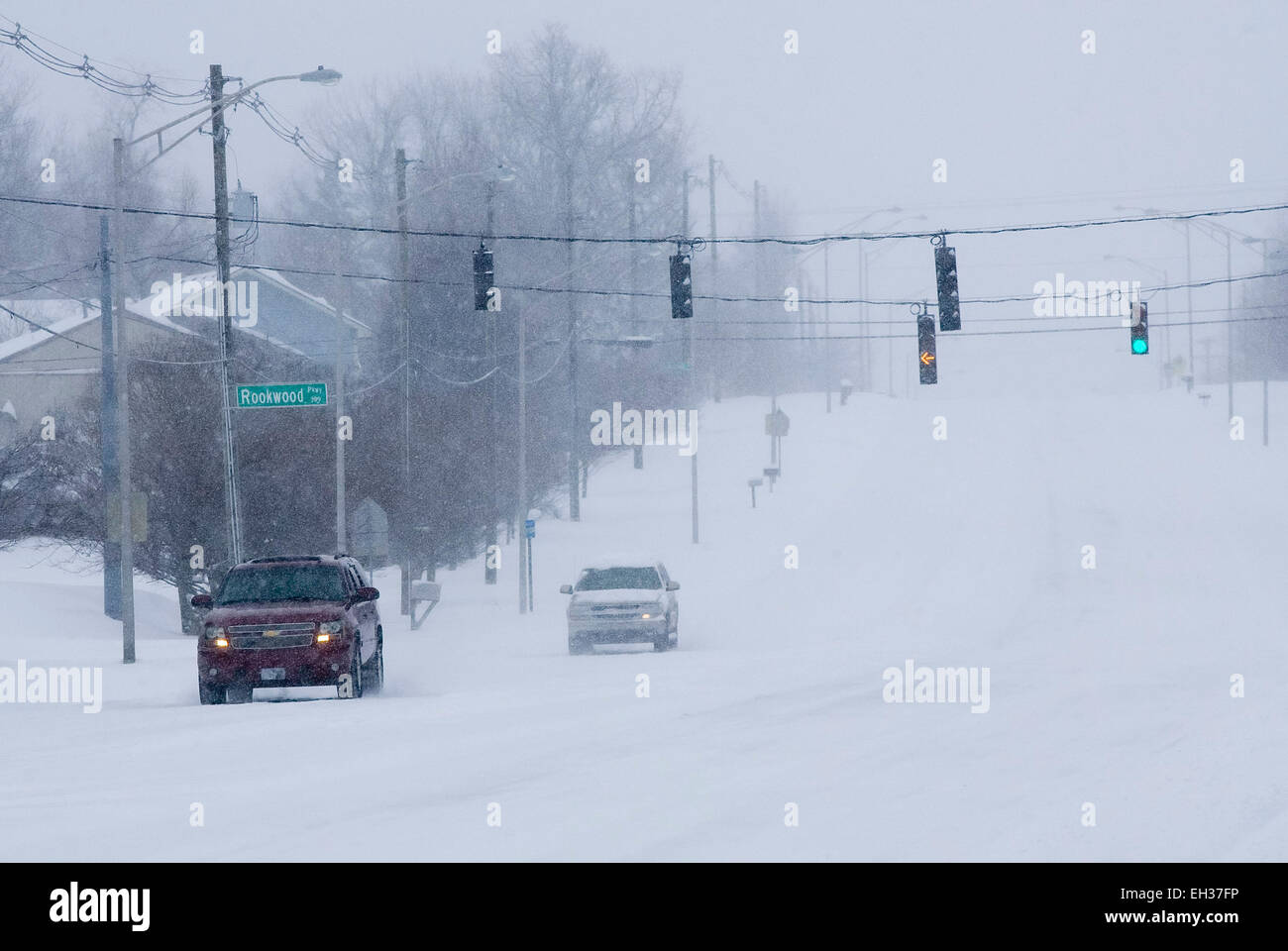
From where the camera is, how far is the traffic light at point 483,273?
955 inches

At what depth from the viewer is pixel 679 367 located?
4600 cm

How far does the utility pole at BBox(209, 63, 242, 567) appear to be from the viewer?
2653cm

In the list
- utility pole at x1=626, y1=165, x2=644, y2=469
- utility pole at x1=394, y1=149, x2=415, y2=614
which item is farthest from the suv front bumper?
utility pole at x1=626, y1=165, x2=644, y2=469

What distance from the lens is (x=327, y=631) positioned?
18.6 m

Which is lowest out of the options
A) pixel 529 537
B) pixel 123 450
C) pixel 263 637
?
pixel 263 637

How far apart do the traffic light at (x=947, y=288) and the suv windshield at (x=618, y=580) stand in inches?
281

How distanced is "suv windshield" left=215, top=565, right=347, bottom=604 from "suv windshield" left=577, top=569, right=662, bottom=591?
8871mm

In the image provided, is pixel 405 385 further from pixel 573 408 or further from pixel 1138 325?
pixel 573 408

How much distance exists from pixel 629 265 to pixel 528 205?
24.4 ft

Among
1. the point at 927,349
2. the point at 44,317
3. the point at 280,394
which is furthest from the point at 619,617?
the point at 44,317

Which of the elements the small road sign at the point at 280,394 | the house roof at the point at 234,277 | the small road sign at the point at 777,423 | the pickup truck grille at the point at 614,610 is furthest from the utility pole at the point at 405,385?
the small road sign at the point at 777,423

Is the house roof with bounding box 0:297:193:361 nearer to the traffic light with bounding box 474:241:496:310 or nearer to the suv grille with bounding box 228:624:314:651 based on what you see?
the traffic light with bounding box 474:241:496:310

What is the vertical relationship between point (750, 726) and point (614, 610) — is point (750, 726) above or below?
above

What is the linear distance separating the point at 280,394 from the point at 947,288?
35.6 ft
